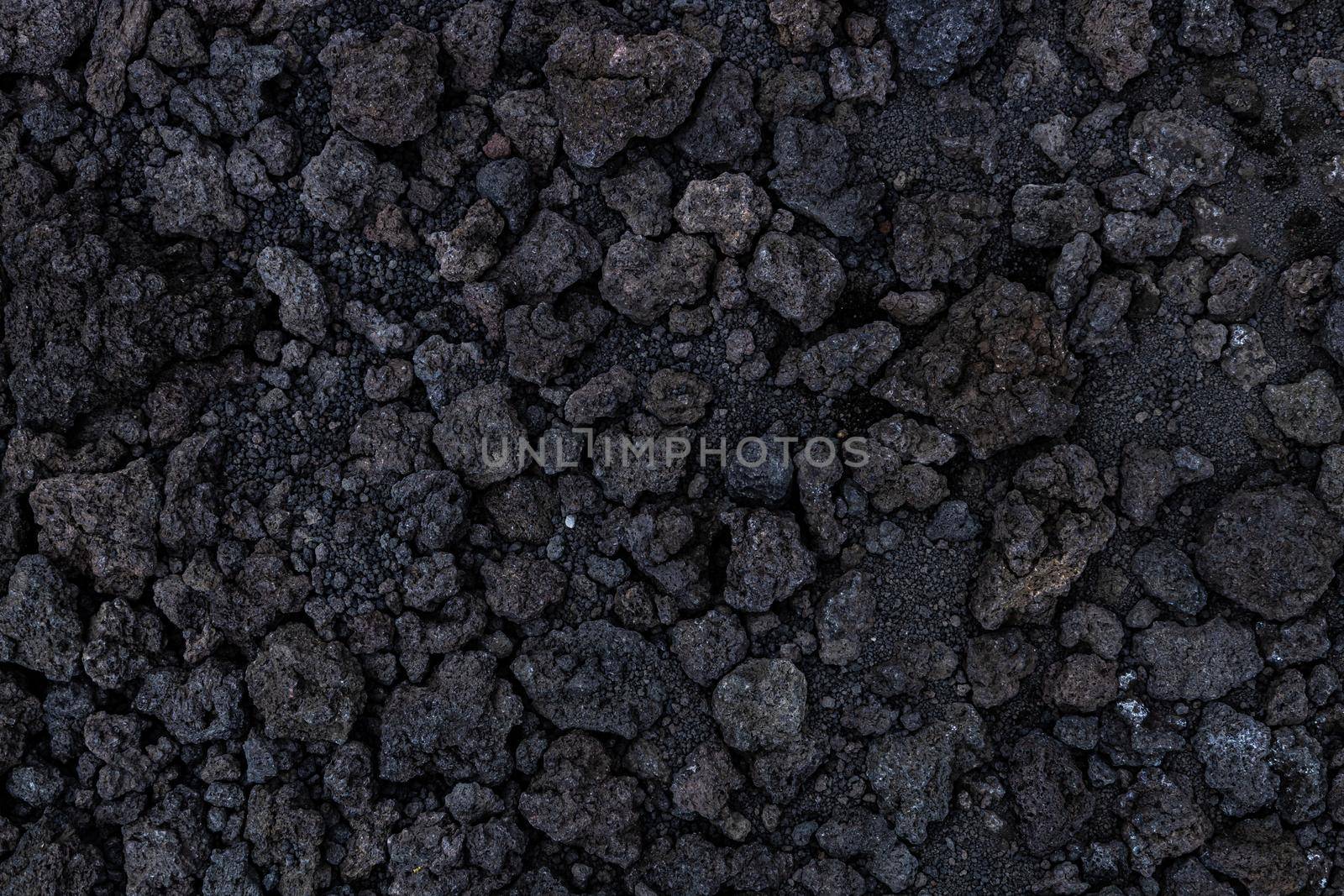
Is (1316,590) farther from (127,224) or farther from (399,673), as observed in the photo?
(127,224)

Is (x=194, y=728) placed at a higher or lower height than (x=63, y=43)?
lower

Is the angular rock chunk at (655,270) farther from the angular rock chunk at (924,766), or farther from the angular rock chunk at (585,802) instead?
the angular rock chunk at (924,766)

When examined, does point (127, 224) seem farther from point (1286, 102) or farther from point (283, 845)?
point (1286, 102)

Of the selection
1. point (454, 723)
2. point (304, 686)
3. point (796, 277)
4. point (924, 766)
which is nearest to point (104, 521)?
point (304, 686)

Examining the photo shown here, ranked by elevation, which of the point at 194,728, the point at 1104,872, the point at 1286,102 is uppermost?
the point at 1286,102

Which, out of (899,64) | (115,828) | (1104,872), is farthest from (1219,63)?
(115,828)

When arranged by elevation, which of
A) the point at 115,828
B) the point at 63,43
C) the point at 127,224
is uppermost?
the point at 63,43

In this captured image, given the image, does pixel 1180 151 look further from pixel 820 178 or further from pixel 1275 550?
pixel 1275 550

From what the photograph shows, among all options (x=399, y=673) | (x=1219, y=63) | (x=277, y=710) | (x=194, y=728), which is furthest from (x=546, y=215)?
(x=1219, y=63)

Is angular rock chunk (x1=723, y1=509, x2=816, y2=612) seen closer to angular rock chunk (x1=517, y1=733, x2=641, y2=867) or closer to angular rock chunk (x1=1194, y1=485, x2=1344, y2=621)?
angular rock chunk (x1=517, y1=733, x2=641, y2=867)
